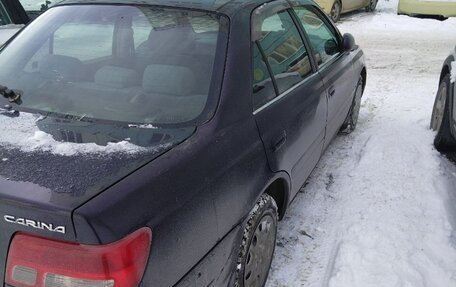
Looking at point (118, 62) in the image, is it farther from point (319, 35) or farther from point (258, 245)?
point (319, 35)

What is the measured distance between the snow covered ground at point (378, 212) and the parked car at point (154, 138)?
1.32ft

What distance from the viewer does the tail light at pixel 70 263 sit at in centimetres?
149

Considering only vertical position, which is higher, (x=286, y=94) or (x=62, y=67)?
(x=62, y=67)

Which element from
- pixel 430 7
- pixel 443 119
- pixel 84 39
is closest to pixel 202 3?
pixel 84 39

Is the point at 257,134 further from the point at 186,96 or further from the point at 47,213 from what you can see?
the point at 47,213

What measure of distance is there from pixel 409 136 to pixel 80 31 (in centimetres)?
346

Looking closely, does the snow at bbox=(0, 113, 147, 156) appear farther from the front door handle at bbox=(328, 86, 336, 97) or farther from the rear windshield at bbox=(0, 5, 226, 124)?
the front door handle at bbox=(328, 86, 336, 97)

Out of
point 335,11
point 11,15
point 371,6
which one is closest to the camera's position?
point 11,15

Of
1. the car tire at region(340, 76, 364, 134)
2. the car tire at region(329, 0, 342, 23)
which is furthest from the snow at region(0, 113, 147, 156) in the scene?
the car tire at region(329, 0, 342, 23)

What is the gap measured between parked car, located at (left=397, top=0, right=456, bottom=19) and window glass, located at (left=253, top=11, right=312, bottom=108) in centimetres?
912

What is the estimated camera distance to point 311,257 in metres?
3.04

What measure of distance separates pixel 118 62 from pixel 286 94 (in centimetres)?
99

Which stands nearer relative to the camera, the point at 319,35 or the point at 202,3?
the point at 202,3

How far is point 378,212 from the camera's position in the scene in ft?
11.6
